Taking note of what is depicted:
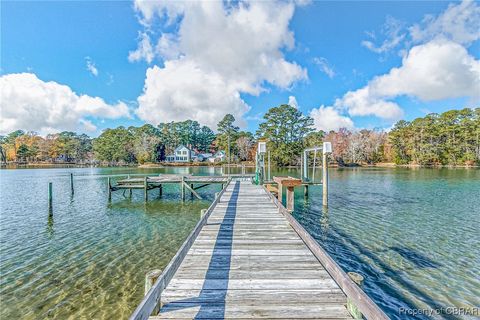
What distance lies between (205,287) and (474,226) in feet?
40.3

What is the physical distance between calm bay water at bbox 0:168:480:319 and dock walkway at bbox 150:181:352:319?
2120 mm

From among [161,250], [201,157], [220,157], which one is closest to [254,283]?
[161,250]

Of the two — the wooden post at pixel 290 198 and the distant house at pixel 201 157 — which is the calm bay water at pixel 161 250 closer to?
the wooden post at pixel 290 198

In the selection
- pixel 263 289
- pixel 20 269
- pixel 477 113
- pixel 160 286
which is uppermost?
pixel 477 113

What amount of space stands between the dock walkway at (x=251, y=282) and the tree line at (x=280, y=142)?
47.0 meters

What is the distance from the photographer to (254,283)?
3.40 metres

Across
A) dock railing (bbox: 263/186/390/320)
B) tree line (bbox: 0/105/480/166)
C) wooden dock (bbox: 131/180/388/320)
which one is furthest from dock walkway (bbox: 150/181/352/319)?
tree line (bbox: 0/105/480/166)

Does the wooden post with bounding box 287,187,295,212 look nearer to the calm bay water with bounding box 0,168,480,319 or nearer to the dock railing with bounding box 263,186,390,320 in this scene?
the calm bay water with bounding box 0,168,480,319

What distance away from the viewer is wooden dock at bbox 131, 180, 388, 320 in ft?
8.82

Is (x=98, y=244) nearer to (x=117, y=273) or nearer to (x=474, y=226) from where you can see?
(x=117, y=273)

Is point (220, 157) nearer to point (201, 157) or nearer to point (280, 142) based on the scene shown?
point (201, 157)

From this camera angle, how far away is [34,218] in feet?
39.7

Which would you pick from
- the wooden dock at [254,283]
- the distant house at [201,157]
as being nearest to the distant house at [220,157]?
the distant house at [201,157]

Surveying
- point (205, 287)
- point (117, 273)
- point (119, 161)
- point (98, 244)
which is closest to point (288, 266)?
point (205, 287)
